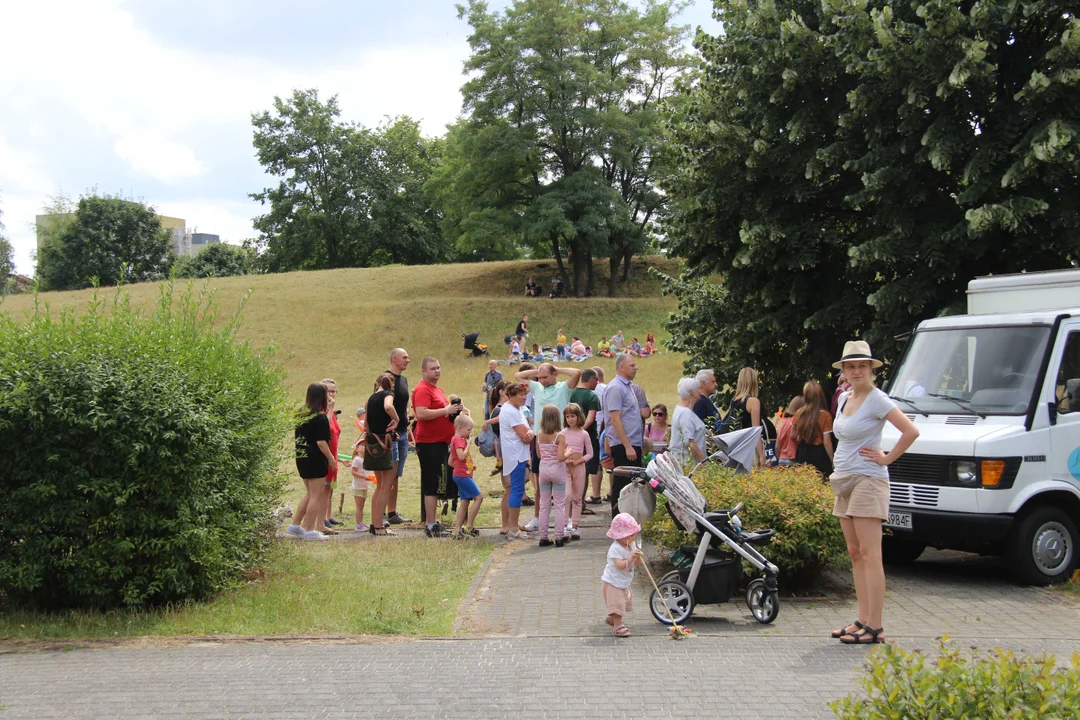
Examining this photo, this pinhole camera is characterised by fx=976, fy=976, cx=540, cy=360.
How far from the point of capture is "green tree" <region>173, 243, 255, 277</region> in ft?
287

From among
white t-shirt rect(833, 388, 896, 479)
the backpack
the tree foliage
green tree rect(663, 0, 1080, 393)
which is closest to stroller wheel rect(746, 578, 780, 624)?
white t-shirt rect(833, 388, 896, 479)

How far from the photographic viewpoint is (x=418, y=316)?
159ft

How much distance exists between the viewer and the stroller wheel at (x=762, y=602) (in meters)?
7.39

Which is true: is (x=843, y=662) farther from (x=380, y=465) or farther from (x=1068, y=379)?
(x=380, y=465)

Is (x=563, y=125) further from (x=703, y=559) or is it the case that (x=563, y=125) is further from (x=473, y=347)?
(x=703, y=559)

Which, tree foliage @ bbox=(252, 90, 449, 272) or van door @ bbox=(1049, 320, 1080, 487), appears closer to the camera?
van door @ bbox=(1049, 320, 1080, 487)

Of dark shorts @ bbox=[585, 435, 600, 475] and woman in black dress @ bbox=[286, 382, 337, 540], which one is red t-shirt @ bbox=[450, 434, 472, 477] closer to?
woman in black dress @ bbox=[286, 382, 337, 540]

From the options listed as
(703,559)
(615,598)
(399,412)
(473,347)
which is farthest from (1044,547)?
(473,347)

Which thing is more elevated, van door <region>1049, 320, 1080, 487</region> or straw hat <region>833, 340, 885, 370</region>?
straw hat <region>833, 340, 885, 370</region>

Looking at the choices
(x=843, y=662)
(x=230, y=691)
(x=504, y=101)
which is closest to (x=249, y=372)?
(x=230, y=691)

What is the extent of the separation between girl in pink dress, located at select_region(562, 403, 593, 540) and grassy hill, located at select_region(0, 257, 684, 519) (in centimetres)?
1950

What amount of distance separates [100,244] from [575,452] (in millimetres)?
80225

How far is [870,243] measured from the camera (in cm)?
1334

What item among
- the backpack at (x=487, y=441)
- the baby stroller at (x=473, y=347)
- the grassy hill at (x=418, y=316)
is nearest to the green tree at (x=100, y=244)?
the grassy hill at (x=418, y=316)
